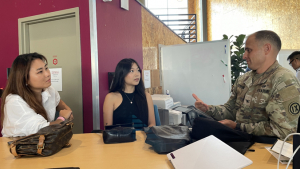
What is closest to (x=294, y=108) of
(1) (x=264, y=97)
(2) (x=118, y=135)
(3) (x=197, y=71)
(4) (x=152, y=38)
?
(1) (x=264, y=97)

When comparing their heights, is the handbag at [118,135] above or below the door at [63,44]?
below

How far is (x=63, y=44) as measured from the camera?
112 inches

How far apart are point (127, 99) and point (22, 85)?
1.02 m

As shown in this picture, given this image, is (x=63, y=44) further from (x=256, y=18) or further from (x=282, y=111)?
(x=256, y=18)

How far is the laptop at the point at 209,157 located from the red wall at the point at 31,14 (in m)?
1.79

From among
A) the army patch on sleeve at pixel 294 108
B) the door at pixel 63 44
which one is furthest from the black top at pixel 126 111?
the army patch on sleeve at pixel 294 108

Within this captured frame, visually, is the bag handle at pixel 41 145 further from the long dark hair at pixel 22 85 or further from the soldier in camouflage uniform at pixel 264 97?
the soldier in camouflage uniform at pixel 264 97

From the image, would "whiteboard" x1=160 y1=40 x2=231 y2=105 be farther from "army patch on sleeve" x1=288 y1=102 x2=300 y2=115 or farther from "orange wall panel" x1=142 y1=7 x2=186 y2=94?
"army patch on sleeve" x1=288 y1=102 x2=300 y2=115

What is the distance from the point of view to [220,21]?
838cm

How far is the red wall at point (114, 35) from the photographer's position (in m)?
2.70

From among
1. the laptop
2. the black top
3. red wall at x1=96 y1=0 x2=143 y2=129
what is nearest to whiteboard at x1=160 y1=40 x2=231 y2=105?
red wall at x1=96 y1=0 x2=143 y2=129

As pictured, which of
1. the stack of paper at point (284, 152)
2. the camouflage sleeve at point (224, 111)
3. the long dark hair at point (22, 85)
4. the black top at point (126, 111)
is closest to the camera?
the stack of paper at point (284, 152)

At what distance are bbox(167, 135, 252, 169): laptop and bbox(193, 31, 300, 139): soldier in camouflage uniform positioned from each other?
2.14 ft

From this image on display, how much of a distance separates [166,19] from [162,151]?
956cm
